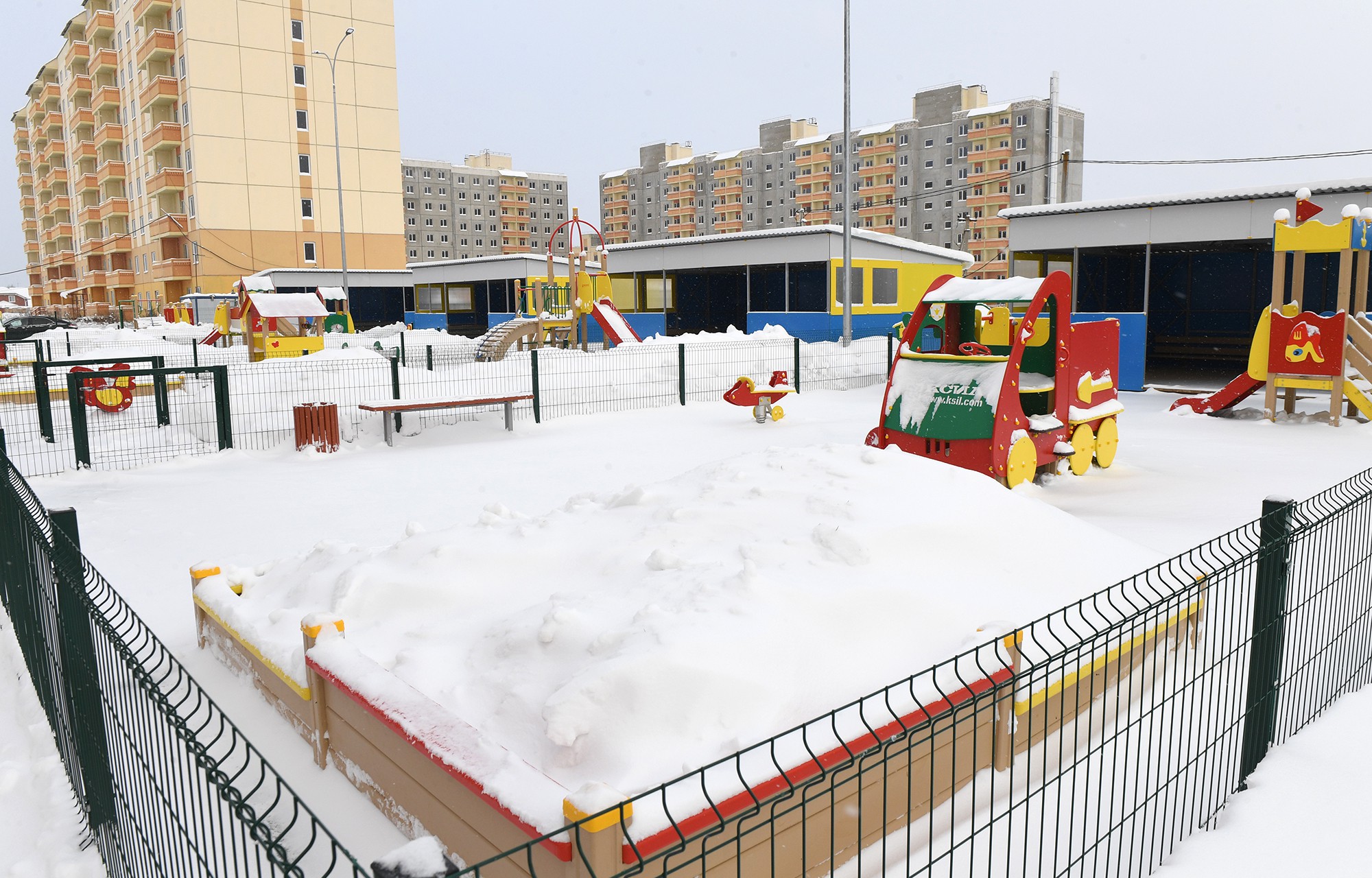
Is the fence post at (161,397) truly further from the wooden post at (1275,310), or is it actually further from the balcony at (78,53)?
the balcony at (78,53)

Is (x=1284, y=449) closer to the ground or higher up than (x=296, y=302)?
closer to the ground

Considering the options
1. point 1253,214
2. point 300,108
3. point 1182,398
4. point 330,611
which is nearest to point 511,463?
point 330,611

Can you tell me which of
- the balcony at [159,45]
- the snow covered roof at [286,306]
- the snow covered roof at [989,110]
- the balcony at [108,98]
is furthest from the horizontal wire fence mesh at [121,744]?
the snow covered roof at [989,110]

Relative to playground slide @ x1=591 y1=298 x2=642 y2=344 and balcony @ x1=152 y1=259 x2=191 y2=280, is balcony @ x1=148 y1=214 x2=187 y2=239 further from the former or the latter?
playground slide @ x1=591 y1=298 x2=642 y2=344

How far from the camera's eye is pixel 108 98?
65.1 metres

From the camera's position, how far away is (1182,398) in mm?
16625

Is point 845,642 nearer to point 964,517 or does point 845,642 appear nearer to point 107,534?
point 964,517

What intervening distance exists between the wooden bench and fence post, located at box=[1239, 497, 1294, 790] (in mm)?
11590

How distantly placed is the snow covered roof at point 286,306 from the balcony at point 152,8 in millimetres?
39041

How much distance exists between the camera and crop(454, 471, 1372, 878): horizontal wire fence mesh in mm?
2920

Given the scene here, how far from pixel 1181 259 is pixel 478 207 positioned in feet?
352

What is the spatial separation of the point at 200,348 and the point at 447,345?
24.9ft

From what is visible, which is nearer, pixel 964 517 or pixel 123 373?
pixel 964 517

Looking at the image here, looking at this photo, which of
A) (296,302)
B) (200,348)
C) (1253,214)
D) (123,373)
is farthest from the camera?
(200,348)
